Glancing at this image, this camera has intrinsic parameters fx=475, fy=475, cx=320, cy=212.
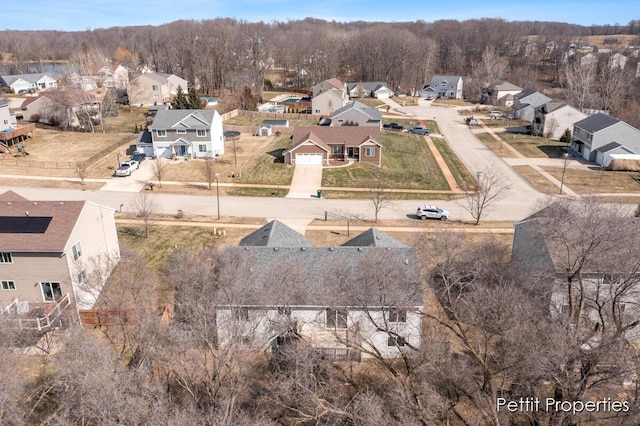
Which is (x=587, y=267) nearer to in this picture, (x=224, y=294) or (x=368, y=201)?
(x=224, y=294)

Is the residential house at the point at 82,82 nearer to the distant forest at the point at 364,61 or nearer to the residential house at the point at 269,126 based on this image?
the distant forest at the point at 364,61

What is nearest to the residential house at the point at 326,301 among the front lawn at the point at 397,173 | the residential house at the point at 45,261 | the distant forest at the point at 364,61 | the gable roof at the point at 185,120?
the residential house at the point at 45,261

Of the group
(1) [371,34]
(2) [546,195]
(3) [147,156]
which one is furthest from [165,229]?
(1) [371,34]

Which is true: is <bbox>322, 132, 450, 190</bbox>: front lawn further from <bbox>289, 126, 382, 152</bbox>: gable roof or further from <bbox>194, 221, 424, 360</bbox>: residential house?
<bbox>194, 221, 424, 360</bbox>: residential house

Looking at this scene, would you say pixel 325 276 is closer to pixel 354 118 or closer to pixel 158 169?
pixel 158 169

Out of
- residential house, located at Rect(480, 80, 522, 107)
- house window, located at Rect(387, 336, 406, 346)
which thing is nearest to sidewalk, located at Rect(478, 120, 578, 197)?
residential house, located at Rect(480, 80, 522, 107)
